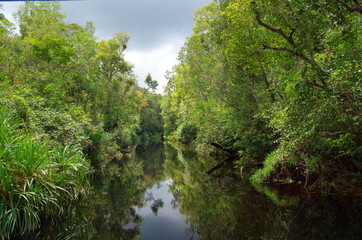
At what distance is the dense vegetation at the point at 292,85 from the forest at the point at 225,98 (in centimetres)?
4

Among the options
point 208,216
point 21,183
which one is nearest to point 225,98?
point 208,216

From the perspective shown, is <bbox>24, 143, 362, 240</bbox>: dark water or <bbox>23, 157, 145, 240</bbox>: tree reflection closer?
<bbox>24, 143, 362, 240</bbox>: dark water

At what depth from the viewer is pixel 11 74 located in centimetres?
1258

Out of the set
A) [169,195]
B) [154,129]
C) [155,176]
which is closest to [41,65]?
[155,176]

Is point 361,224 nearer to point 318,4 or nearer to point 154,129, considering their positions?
point 318,4

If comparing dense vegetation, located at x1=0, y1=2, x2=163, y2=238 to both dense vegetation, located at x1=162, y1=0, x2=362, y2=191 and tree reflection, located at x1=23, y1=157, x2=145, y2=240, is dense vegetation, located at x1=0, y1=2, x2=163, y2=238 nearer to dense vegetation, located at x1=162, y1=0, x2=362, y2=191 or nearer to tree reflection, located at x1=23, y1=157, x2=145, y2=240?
tree reflection, located at x1=23, y1=157, x2=145, y2=240

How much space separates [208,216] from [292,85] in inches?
173

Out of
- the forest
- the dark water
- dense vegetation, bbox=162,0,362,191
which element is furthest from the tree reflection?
dense vegetation, bbox=162,0,362,191

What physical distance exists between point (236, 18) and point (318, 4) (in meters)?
3.56

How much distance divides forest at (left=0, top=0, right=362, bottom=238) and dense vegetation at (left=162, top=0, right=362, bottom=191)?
1.8 inches

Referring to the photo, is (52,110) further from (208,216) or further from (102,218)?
(208,216)

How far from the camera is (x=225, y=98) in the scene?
42.9ft

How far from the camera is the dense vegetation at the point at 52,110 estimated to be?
16.1 ft

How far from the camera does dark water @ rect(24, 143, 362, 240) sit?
5316 mm
